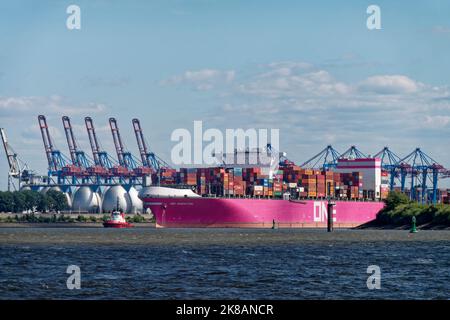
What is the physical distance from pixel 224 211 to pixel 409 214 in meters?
30.2

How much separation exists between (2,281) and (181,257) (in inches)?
815

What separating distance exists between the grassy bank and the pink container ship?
18.1 meters

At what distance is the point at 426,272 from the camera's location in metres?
54.5

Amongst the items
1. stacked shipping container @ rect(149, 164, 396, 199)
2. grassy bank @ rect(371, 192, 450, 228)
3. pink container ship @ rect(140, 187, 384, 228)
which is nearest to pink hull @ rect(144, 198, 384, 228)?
pink container ship @ rect(140, 187, 384, 228)

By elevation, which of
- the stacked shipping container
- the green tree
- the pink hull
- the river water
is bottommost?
the river water

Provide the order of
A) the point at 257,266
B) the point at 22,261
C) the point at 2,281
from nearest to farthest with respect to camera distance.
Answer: the point at 2,281 → the point at 257,266 → the point at 22,261

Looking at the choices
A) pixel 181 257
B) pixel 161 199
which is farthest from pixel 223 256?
pixel 161 199

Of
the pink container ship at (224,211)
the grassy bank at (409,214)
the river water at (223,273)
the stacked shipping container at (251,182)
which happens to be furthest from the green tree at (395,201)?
the river water at (223,273)

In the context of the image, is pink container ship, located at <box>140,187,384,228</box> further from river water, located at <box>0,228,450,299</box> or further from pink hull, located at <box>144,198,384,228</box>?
river water, located at <box>0,228,450,299</box>

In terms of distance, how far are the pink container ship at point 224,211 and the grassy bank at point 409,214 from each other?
59.5 ft

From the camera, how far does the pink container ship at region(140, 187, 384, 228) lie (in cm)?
17000

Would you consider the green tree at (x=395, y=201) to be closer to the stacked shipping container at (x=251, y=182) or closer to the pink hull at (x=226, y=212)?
the pink hull at (x=226, y=212)

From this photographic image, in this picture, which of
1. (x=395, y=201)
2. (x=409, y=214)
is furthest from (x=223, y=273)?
(x=395, y=201)
